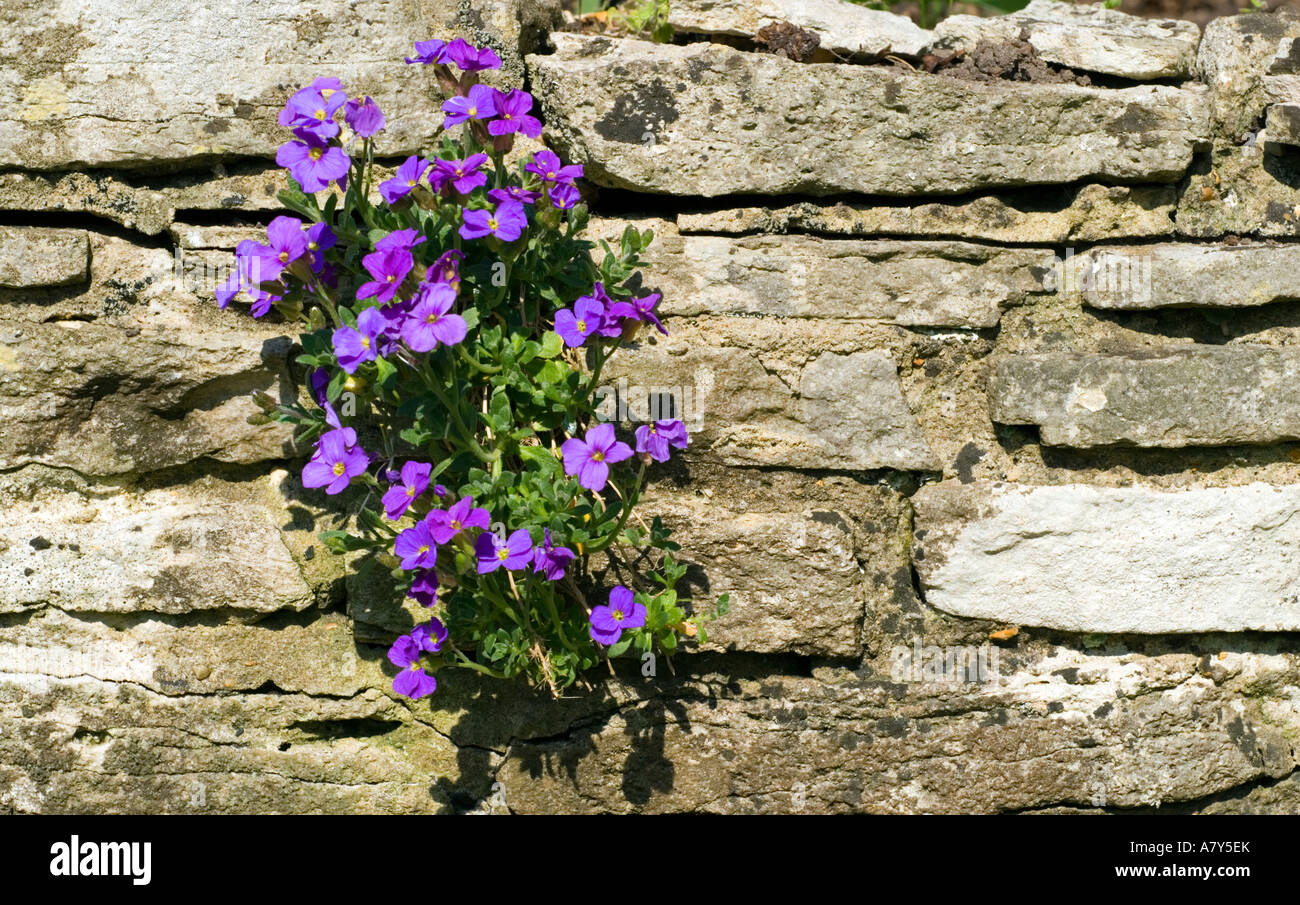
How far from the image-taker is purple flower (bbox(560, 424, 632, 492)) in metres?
2.16

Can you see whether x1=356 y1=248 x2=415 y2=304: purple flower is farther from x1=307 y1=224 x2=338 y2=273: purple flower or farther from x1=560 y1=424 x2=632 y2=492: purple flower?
x1=560 y1=424 x2=632 y2=492: purple flower

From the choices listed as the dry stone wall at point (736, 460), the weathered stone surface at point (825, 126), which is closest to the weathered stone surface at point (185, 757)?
the dry stone wall at point (736, 460)

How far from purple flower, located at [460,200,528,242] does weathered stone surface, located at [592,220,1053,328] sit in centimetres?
37

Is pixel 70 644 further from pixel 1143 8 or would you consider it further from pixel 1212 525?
pixel 1143 8

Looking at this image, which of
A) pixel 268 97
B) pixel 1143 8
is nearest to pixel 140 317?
pixel 268 97

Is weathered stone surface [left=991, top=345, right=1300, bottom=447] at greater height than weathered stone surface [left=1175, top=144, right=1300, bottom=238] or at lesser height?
lesser

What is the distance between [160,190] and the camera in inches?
97.9

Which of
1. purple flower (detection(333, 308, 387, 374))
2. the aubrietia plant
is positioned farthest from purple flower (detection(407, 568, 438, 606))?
purple flower (detection(333, 308, 387, 374))

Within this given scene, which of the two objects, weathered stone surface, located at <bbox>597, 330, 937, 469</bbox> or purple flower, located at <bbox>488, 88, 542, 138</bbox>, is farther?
weathered stone surface, located at <bbox>597, 330, 937, 469</bbox>

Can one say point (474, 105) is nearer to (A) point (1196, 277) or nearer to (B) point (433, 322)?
(B) point (433, 322)

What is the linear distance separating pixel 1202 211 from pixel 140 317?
2.28 metres

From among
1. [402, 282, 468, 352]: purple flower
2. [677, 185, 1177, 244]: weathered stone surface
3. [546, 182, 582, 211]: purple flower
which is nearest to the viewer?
[402, 282, 468, 352]: purple flower

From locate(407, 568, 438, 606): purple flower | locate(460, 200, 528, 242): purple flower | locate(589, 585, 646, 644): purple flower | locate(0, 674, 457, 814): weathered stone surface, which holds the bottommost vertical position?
locate(0, 674, 457, 814): weathered stone surface

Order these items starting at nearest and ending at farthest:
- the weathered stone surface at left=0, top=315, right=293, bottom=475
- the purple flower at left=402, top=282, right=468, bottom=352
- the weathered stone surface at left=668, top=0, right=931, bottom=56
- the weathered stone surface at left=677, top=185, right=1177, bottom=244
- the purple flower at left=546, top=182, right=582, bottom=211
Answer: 1. the purple flower at left=402, top=282, right=468, bottom=352
2. the purple flower at left=546, top=182, right=582, bottom=211
3. the weathered stone surface at left=0, top=315, right=293, bottom=475
4. the weathered stone surface at left=677, top=185, right=1177, bottom=244
5. the weathered stone surface at left=668, top=0, right=931, bottom=56
